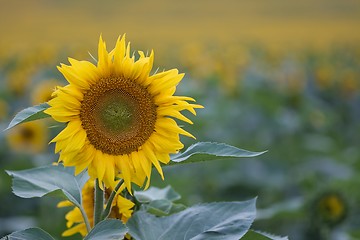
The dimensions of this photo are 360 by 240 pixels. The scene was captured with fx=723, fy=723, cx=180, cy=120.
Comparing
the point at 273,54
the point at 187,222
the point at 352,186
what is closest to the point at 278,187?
the point at 352,186

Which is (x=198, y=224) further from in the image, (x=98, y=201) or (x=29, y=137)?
(x=29, y=137)

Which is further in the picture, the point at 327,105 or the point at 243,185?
the point at 327,105

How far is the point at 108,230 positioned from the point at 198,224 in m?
0.17

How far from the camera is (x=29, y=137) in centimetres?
406

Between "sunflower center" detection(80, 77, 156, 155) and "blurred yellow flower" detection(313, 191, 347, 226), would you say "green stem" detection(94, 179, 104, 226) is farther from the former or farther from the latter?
"blurred yellow flower" detection(313, 191, 347, 226)

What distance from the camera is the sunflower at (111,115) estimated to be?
122 centimetres

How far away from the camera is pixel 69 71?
1.21 meters

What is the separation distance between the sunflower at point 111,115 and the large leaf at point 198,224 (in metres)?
0.07

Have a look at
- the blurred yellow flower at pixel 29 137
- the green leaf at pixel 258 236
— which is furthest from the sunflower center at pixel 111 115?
the blurred yellow flower at pixel 29 137

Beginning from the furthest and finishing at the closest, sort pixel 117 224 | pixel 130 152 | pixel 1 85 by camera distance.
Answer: pixel 1 85, pixel 130 152, pixel 117 224

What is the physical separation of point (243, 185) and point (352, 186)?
1.14 metres

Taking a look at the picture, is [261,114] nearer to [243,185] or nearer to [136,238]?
[243,185]

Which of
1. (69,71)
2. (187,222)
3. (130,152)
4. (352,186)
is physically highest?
(69,71)

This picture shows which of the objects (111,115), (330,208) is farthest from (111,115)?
(330,208)
